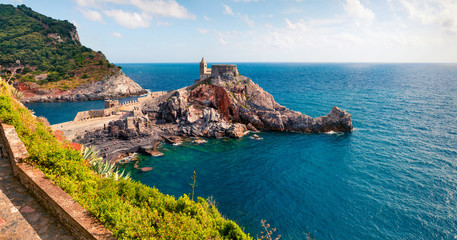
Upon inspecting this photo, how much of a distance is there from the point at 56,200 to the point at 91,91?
98138 millimetres

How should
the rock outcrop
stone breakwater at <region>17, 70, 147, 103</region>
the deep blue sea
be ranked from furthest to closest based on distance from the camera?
stone breakwater at <region>17, 70, 147, 103</region>
the rock outcrop
the deep blue sea

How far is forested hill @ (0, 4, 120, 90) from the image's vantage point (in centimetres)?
9362

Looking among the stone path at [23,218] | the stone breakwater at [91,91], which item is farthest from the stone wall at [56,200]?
the stone breakwater at [91,91]

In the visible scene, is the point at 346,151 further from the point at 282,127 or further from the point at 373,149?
the point at 282,127

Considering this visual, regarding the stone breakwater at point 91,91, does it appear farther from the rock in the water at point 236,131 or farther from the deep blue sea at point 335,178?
the rock in the water at point 236,131

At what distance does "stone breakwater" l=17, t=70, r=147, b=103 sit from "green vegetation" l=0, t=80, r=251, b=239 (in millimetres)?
86215

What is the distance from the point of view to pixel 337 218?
79.0 ft

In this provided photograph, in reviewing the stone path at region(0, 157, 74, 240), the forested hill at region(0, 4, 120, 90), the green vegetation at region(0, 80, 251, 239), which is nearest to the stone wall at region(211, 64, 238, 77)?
the green vegetation at region(0, 80, 251, 239)

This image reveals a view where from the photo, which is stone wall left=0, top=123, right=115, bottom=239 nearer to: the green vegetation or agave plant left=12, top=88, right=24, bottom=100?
the green vegetation

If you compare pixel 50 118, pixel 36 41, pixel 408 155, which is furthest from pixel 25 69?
pixel 408 155

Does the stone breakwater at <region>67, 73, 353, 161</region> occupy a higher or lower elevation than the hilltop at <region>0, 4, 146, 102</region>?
lower

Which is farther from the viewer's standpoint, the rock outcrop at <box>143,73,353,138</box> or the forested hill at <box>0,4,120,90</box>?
the forested hill at <box>0,4,120,90</box>

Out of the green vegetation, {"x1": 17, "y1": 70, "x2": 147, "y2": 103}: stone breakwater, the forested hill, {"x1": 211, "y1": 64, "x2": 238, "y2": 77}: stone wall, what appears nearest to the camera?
the green vegetation

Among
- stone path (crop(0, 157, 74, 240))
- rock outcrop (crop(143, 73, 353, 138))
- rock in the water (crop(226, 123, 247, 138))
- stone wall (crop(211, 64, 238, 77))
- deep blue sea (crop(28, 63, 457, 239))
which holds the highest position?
stone wall (crop(211, 64, 238, 77))
